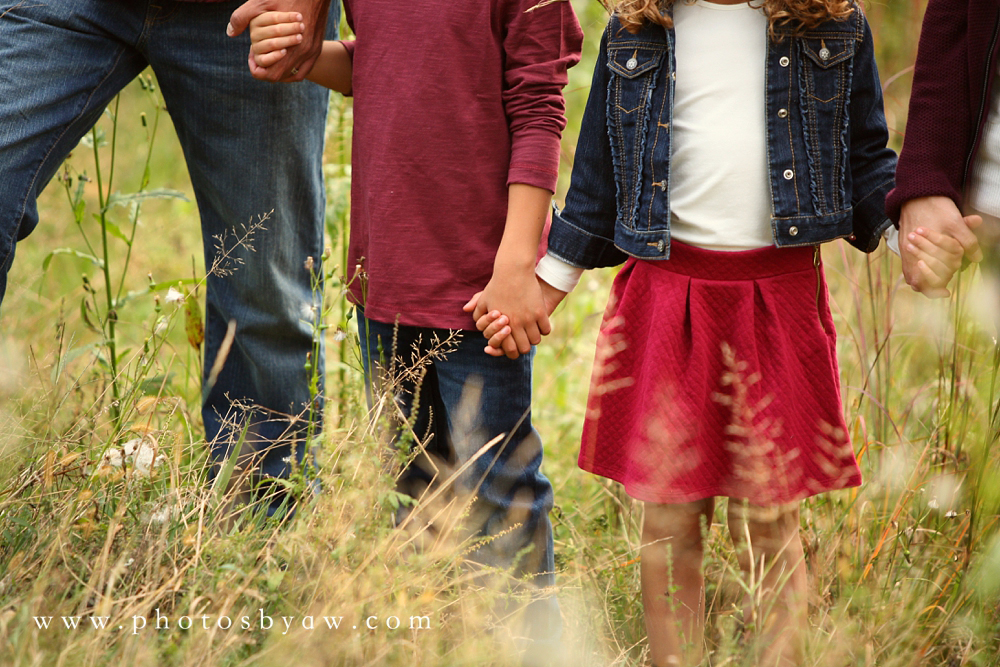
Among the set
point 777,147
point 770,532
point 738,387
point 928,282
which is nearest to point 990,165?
point 928,282

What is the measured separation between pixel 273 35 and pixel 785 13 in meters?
0.92

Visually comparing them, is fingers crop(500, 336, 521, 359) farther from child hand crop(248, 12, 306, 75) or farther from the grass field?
child hand crop(248, 12, 306, 75)

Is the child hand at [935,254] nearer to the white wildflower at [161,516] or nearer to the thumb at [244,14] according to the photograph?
the thumb at [244,14]

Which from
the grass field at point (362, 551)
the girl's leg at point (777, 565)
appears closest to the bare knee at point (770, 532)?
the girl's leg at point (777, 565)

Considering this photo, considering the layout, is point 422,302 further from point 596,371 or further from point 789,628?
point 789,628

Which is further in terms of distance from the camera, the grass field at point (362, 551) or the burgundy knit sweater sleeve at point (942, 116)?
the burgundy knit sweater sleeve at point (942, 116)

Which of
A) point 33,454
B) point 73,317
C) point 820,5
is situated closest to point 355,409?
point 33,454

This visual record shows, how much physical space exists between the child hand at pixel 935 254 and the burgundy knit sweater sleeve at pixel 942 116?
7 centimetres

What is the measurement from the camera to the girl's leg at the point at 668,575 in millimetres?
1622

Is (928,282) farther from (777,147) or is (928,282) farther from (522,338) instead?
(522,338)

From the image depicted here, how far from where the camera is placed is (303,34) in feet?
5.56

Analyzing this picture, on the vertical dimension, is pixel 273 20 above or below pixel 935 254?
above

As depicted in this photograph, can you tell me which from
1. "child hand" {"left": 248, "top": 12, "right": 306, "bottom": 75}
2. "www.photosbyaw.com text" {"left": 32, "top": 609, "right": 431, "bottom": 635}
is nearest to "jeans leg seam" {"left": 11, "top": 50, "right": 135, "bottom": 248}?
"child hand" {"left": 248, "top": 12, "right": 306, "bottom": 75}

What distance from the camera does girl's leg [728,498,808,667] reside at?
4.93ft
